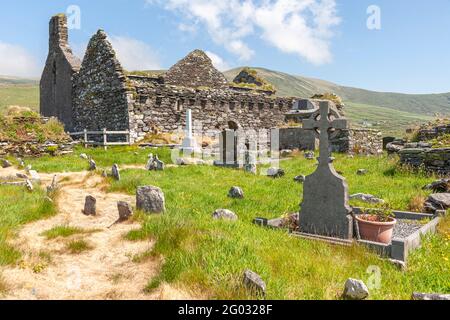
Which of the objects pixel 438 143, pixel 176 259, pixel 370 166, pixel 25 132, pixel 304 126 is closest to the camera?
pixel 176 259

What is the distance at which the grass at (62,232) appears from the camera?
587 centimetres

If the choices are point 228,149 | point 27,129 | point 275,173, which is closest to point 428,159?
point 275,173

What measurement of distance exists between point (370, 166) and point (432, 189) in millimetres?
5014

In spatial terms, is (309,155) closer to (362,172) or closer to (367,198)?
(362,172)

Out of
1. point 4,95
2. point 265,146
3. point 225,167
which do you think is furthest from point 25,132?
point 4,95

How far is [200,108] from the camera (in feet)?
77.6

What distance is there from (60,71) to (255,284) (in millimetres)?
27584

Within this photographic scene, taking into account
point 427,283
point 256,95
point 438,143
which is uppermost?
point 256,95

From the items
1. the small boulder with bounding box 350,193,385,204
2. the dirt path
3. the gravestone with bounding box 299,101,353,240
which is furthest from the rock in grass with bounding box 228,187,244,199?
the dirt path

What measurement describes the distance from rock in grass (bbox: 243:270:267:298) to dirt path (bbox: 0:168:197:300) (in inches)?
23.7

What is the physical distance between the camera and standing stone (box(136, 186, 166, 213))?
22.7ft

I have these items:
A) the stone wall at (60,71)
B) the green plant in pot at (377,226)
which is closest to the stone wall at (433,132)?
the green plant in pot at (377,226)
